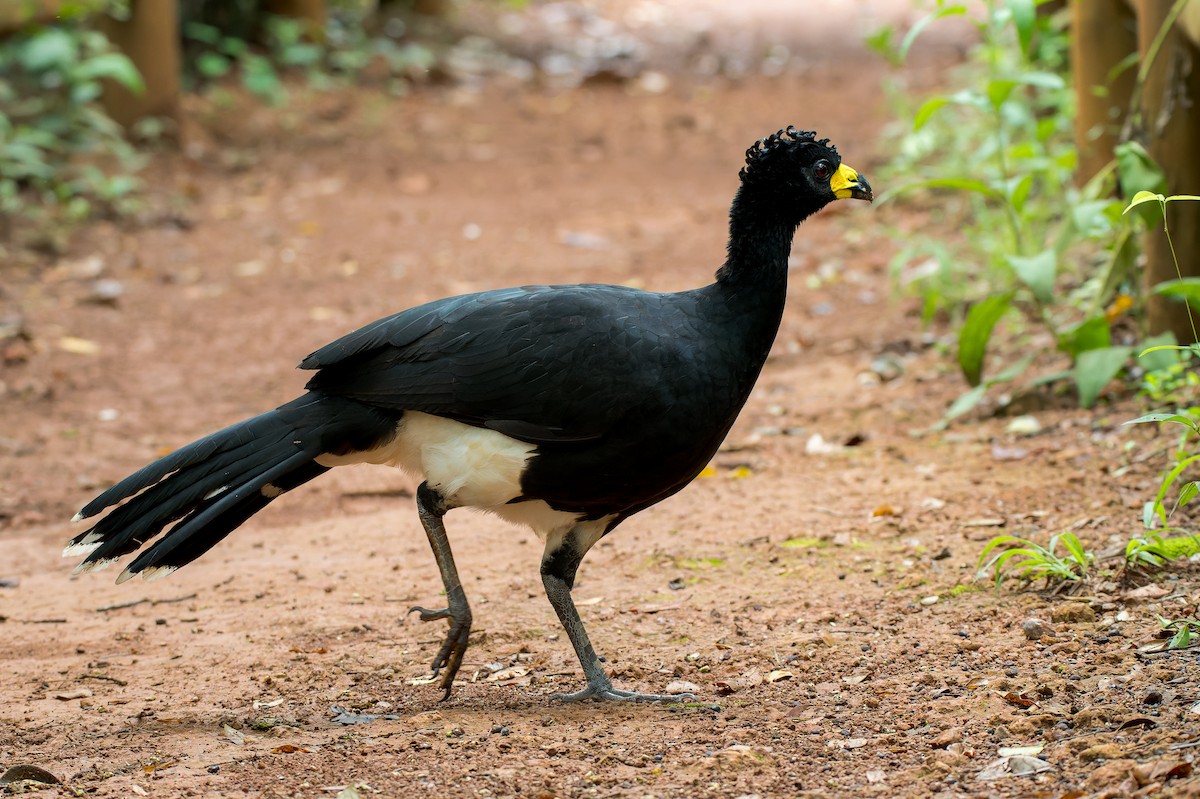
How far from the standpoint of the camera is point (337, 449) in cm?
407

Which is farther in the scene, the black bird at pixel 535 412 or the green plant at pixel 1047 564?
the green plant at pixel 1047 564

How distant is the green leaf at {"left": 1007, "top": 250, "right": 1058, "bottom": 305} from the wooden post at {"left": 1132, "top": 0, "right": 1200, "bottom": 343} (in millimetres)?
494

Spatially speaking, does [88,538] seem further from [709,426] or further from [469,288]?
[469,288]

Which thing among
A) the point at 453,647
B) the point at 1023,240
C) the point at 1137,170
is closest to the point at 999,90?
the point at 1137,170

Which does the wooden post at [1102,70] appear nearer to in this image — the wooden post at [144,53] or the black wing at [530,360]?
the black wing at [530,360]

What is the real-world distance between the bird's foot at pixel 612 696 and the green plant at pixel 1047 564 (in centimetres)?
112

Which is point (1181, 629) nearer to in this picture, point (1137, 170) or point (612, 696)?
point (612, 696)

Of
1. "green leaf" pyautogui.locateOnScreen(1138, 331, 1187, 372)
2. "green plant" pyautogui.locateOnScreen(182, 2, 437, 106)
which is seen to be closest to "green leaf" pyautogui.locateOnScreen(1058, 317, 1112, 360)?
"green leaf" pyautogui.locateOnScreen(1138, 331, 1187, 372)

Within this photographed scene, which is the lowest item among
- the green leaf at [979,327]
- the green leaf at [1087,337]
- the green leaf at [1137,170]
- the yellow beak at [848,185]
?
the green leaf at [1087,337]

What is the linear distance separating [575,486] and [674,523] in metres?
1.58

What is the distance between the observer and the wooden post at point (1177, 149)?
5473 mm

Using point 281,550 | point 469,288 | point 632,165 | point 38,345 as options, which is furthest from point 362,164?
point 281,550

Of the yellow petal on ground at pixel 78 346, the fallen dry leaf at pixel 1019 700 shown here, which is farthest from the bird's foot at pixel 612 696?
the yellow petal on ground at pixel 78 346

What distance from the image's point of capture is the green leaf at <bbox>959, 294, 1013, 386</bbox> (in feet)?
18.7
